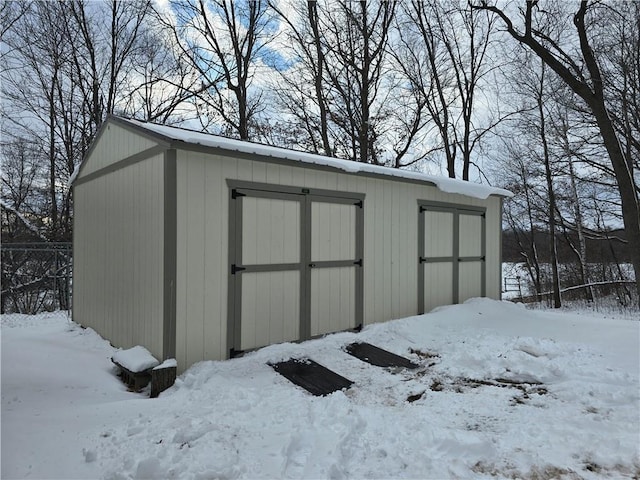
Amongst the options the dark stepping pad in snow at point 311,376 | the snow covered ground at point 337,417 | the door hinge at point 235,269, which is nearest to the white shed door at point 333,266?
the snow covered ground at point 337,417

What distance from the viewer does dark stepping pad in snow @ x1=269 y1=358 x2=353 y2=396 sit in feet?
11.3

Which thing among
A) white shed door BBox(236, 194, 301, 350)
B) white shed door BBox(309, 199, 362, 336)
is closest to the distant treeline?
white shed door BBox(309, 199, 362, 336)

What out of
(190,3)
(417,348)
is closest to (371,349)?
(417,348)

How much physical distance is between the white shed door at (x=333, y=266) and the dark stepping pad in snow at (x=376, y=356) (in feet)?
1.49

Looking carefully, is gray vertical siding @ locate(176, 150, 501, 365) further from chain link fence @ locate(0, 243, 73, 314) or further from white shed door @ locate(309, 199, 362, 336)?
chain link fence @ locate(0, 243, 73, 314)

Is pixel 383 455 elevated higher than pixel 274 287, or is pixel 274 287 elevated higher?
pixel 274 287

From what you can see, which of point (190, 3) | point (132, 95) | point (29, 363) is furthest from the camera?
point (190, 3)

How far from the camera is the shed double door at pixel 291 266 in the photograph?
410 cm

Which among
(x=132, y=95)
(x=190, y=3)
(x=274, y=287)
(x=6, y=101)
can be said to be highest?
(x=190, y=3)

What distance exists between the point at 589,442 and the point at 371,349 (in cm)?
244

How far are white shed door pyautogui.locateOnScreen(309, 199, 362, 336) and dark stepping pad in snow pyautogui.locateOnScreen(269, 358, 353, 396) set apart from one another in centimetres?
80

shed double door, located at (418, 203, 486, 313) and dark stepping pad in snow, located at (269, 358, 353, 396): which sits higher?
shed double door, located at (418, 203, 486, 313)

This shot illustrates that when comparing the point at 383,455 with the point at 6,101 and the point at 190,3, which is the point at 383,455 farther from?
the point at 190,3

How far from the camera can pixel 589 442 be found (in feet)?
7.88
